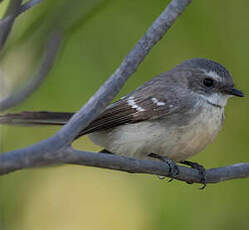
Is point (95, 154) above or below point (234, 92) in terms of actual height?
below

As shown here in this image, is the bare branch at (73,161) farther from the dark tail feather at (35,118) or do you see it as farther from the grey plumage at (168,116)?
the dark tail feather at (35,118)

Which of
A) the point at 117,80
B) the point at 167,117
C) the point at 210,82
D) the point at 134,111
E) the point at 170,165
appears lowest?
the point at 170,165

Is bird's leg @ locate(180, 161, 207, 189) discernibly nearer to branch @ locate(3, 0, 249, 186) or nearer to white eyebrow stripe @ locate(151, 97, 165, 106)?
white eyebrow stripe @ locate(151, 97, 165, 106)

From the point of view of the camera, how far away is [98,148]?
471 centimetres

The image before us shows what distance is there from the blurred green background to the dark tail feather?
41 cm

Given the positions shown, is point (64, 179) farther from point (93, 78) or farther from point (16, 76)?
point (16, 76)

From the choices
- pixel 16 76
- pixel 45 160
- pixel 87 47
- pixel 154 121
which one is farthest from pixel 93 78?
pixel 45 160

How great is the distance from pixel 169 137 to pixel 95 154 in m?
1.69

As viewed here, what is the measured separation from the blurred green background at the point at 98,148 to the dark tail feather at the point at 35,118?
41 centimetres

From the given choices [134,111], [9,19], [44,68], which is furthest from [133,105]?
[9,19]

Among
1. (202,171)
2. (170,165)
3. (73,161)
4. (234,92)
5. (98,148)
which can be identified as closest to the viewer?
(73,161)

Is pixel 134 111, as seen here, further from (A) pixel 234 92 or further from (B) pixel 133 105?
(A) pixel 234 92

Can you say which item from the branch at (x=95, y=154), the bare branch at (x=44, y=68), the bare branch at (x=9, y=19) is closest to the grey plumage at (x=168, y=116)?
the branch at (x=95, y=154)

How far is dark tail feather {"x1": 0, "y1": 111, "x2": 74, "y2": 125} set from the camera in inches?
138
